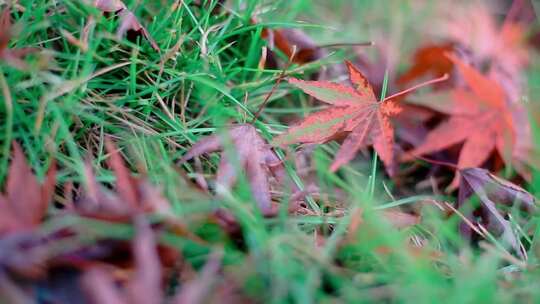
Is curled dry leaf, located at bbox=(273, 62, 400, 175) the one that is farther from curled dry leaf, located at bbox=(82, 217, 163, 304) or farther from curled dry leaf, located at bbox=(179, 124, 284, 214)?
curled dry leaf, located at bbox=(82, 217, 163, 304)

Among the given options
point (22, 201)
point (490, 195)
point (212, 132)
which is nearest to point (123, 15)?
point (212, 132)

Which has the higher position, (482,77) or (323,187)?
(482,77)

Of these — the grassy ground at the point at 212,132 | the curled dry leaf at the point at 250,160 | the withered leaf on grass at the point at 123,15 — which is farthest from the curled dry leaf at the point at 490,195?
the withered leaf on grass at the point at 123,15

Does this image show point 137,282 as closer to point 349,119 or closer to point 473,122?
point 349,119

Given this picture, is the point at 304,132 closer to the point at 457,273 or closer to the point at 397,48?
the point at 457,273

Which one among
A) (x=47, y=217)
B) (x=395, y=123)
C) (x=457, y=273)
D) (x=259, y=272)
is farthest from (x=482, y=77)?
(x=47, y=217)

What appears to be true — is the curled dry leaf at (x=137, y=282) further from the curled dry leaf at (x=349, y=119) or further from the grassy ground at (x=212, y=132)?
the curled dry leaf at (x=349, y=119)
